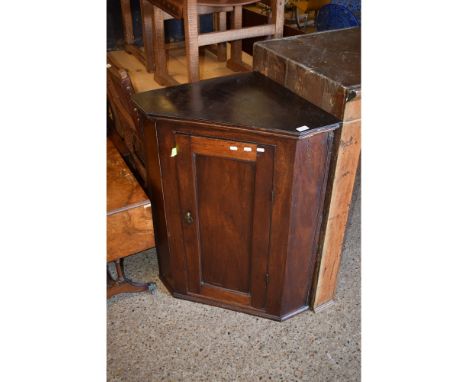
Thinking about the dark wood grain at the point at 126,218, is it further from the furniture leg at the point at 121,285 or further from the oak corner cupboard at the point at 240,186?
the furniture leg at the point at 121,285

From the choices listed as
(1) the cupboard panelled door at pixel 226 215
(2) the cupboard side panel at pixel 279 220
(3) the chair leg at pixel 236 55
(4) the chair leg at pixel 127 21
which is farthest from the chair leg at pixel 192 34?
(4) the chair leg at pixel 127 21

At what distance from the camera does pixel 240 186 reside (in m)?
1.47

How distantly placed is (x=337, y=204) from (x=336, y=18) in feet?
5.01

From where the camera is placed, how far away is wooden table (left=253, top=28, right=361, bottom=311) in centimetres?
130

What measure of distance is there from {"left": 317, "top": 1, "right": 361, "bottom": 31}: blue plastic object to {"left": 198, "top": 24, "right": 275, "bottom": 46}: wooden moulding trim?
666 millimetres

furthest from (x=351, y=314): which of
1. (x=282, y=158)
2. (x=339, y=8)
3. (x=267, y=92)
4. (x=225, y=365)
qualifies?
(x=339, y=8)

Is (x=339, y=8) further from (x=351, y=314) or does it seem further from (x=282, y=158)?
(x=351, y=314)

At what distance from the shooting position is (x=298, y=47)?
1.56m

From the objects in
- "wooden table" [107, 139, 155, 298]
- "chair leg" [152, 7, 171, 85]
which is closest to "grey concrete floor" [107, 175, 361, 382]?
"wooden table" [107, 139, 155, 298]

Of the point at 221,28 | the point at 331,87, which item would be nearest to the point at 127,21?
the point at 221,28

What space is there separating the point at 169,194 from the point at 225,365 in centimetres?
72

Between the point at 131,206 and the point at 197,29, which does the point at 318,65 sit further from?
the point at 131,206

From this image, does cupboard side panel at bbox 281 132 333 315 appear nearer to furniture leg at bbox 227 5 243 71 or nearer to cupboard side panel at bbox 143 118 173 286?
cupboard side panel at bbox 143 118 173 286

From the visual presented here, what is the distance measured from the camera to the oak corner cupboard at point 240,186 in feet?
4.37
